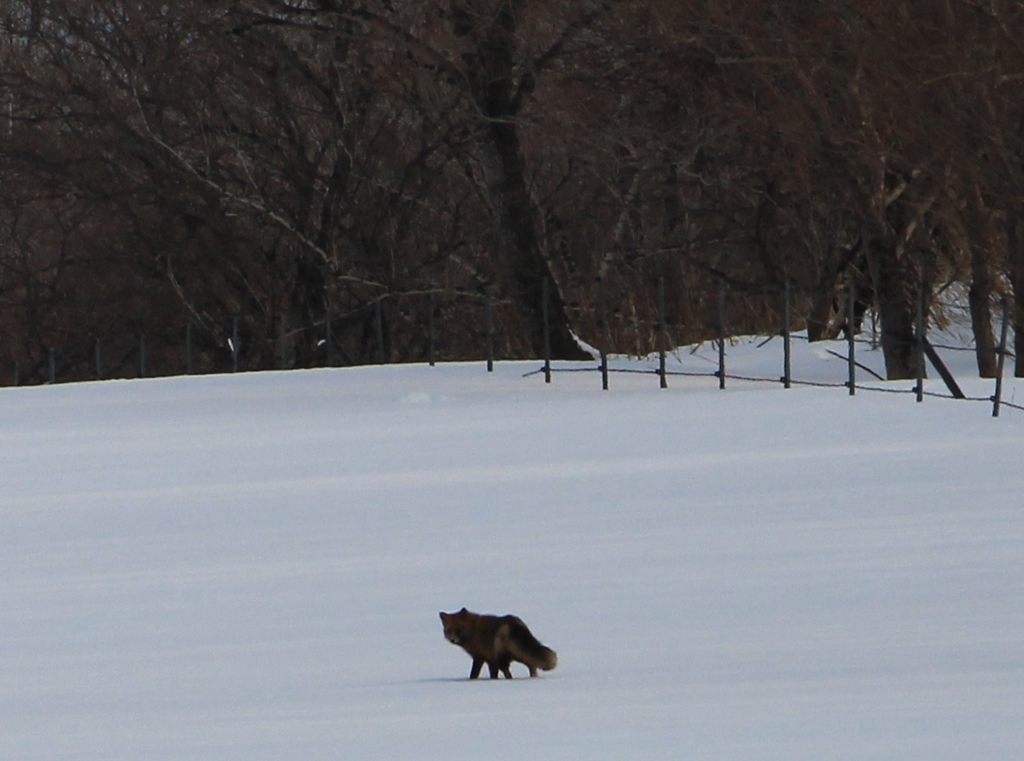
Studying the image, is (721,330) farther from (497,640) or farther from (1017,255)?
(497,640)

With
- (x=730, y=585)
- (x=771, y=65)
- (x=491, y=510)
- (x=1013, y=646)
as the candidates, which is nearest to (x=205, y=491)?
(x=491, y=510)

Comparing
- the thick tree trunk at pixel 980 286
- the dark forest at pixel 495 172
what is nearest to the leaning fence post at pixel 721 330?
the dark forest at pixel 495 172

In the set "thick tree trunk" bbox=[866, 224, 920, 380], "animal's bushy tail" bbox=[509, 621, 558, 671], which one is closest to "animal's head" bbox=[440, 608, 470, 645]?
"animal's bushy tail" bbox=[509, 621, 558, 671]

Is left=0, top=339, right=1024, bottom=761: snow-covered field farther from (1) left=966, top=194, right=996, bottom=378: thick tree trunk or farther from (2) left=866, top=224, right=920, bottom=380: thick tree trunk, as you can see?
(2) left=866, top=224, right=920, bottom=380: thick tree trunk

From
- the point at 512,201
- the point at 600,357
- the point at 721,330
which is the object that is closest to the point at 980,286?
the point at 721,330

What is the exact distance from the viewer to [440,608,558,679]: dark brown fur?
639 centimetres

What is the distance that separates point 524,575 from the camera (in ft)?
30.8

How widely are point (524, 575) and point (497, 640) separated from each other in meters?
2.96

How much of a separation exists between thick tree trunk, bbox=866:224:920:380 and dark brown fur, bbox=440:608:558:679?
15230 millimetres

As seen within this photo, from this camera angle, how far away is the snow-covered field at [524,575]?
566 centimetres

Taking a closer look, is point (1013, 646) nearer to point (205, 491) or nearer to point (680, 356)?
point (205, 491)

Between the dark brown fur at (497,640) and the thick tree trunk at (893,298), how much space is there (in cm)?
1523

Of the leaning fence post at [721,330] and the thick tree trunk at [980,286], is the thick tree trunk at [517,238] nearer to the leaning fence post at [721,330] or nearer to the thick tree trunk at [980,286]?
the thick tree trunk at [980,286]

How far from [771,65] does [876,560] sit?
40.9 ft
